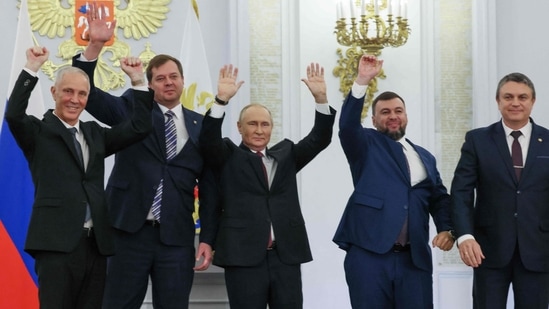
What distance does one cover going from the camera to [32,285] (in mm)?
4910

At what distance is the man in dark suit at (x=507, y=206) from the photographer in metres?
3.90

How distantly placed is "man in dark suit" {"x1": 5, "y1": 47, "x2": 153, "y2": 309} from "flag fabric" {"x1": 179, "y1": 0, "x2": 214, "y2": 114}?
1776 mm

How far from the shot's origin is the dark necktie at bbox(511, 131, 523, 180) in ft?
13.1

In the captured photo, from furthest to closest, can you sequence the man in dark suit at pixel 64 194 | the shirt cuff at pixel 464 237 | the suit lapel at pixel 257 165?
the suit lapel at pixel 257 165, the shirt cuff at pixel 464 237, the man in dark suit at pixel 64 194

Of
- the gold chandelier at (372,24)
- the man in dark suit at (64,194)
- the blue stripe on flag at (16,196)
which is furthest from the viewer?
the gold chandelier at (372,24)

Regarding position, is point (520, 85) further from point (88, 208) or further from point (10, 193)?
point (10, 193)

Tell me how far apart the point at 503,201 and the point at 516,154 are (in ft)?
0.72

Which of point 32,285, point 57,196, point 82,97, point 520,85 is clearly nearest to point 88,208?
point 57,196

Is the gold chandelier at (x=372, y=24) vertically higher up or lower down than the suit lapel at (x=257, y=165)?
higher up

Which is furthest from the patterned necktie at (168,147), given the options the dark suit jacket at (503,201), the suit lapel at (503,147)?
the suit lapel at (503,147)

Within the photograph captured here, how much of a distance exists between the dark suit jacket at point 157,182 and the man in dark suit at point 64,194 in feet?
0.85

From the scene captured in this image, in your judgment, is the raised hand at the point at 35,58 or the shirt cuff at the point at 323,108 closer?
the raised hand at the point at 35,58

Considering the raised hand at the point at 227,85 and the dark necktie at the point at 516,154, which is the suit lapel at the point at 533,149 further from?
the raised hand at the point at 227,85

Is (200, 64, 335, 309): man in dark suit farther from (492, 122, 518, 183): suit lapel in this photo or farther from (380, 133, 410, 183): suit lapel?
(492, 122, 518, 183): suit lapel
